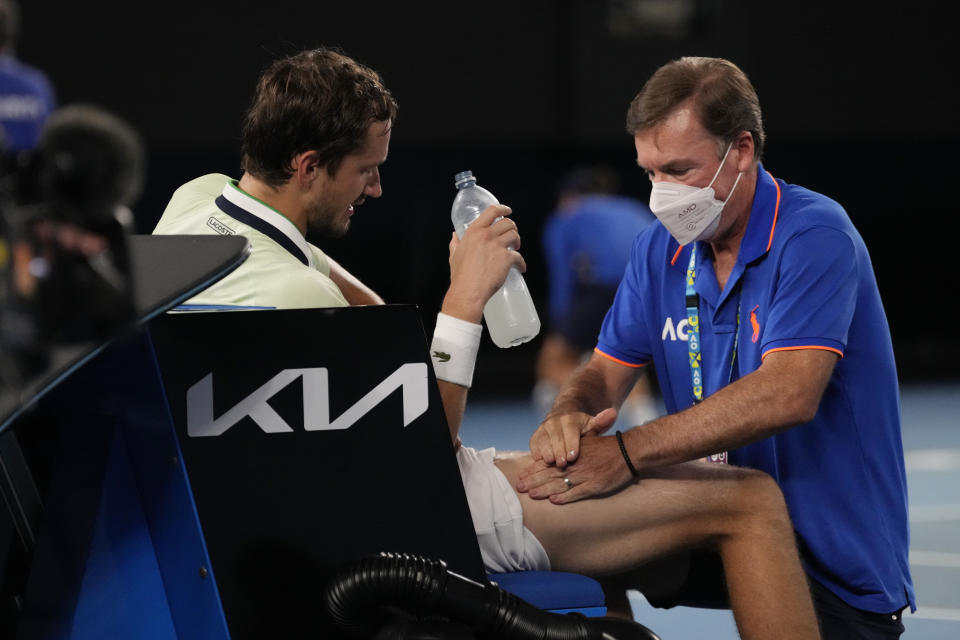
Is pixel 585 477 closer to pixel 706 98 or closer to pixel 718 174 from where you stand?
pixel 718 174

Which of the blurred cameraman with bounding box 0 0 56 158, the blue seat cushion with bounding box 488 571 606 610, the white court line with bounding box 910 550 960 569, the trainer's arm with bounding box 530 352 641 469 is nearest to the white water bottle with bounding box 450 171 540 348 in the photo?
the trainer's arm with bounding box 530 352 641 469

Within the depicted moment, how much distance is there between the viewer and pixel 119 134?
3.90ft

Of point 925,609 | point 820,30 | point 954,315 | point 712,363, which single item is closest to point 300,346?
point 712,363

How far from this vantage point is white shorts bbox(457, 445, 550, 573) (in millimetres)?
2299

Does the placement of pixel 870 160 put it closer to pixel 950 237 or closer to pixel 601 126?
pixel 950 237

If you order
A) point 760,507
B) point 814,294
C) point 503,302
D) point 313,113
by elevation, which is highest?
point 313,113

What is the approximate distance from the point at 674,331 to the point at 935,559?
261 centimetres

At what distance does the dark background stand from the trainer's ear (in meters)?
6.35

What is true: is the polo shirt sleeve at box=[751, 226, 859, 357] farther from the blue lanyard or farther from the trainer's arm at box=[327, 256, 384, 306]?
the trainer's arm at box=[327, 256, 384, 306]

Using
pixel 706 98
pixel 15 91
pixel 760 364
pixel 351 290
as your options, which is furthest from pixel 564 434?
pixel 15 91

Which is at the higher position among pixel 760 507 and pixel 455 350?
pixel 455 350

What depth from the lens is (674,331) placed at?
2873mm

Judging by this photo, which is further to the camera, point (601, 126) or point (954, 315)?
point (954, 315)

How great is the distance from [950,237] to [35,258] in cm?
1105
